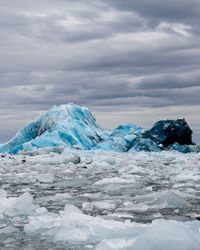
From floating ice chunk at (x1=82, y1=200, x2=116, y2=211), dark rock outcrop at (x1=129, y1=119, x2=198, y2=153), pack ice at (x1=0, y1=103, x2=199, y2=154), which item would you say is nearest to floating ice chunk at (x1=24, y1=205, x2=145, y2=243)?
floating ice chunk at (x1=82, y1=200, x2=116, y2=211)

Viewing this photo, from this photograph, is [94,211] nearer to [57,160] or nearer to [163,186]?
[163,186]

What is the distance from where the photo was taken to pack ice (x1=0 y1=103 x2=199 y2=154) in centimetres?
2408

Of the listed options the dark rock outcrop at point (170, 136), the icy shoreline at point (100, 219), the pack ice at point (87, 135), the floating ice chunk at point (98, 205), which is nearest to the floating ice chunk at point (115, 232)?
the icy shoreline at point (100, 219)

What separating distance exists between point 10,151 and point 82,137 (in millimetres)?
4689

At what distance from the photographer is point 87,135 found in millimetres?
25938

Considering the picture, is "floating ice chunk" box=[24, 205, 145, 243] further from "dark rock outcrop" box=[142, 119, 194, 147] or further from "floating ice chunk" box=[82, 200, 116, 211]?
"dark rock outcrop" box=[142, 119, 194, 147]

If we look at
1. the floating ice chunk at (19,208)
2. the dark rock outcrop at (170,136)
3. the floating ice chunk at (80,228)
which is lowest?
the dark rock outcrop at (170,136)

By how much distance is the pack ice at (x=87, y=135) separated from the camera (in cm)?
2408

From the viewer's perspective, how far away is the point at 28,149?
22875mm

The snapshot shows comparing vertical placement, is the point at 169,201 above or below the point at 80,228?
below

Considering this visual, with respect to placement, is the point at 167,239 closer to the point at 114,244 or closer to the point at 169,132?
the point at 114,244

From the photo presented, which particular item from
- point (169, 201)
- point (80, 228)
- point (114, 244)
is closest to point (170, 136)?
point (169, 201)

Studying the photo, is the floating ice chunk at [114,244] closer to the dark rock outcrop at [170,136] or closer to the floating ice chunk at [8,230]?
the floating ice chunk at [8,230]

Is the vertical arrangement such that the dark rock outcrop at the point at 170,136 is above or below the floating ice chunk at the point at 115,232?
below
